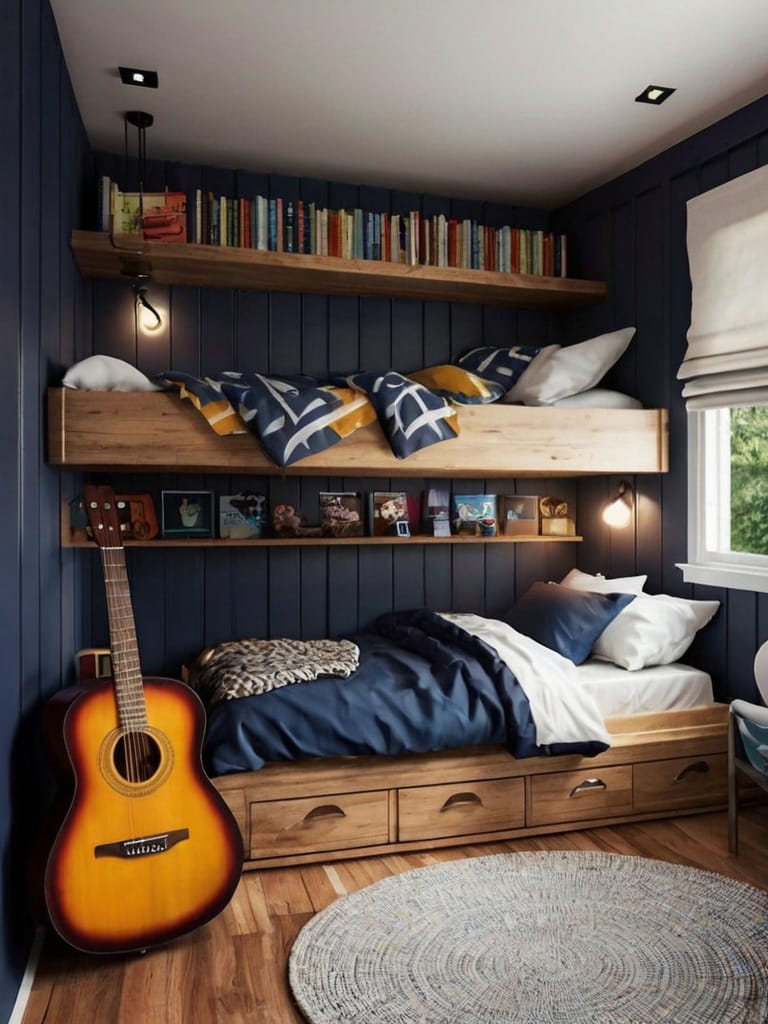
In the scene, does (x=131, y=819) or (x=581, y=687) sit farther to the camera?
(x=581, y=687)

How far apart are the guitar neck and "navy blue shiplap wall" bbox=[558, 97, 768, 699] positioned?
7.08 feet

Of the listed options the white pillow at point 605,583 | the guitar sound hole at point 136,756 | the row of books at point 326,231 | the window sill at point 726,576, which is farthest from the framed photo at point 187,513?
the window sill at point 726,576

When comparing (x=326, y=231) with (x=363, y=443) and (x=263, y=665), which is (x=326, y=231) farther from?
(x=263, y=665)

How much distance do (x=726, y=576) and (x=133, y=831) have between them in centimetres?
224

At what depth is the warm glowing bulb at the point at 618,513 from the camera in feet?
12.0

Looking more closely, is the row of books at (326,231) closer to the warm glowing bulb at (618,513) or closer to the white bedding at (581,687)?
the warm glowing bulb at (618,513)

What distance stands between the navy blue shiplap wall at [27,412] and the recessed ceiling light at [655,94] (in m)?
1.94

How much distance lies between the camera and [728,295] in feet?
10.1

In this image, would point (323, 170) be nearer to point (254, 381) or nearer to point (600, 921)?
point (254, 381)

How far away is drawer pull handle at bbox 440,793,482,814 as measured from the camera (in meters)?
2.80

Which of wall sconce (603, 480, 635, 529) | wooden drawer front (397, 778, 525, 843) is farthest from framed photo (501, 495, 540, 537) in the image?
wooden drawer front (397, 778, 525, 843)

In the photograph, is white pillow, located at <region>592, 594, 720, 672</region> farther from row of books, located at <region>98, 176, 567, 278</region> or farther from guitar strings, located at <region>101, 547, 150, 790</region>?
guitar strings, located at <region>101, 547, 150, 790</region>

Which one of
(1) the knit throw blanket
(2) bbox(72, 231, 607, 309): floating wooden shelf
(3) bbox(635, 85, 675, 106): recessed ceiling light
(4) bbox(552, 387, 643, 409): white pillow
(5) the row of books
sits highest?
(3) bbox(635, 85, 675, 106): recessed ceiling light

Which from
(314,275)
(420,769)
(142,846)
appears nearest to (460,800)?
(420,769)
